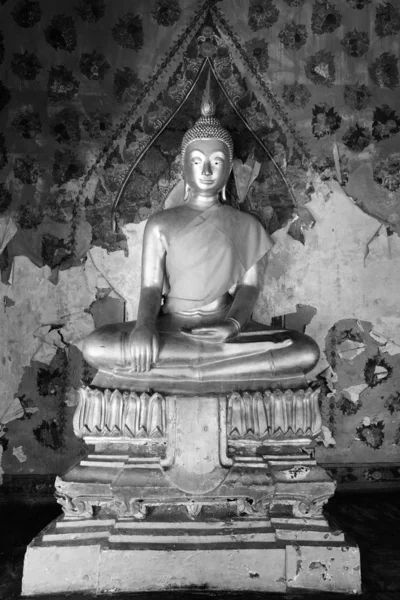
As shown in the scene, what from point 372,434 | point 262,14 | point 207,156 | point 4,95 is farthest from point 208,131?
point 372,434

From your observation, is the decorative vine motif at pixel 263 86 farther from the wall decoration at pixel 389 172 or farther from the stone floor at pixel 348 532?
the stone floor at pixel 348 532

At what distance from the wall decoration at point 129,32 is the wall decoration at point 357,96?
136 cm

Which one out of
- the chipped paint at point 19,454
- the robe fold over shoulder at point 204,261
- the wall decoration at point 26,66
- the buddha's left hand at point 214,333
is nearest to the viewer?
the buddha's left hand at point 214,333

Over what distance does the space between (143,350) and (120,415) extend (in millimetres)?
282

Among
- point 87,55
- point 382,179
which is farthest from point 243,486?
point 87,55

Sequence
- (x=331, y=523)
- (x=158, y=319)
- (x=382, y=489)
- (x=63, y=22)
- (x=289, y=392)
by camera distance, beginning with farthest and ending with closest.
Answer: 1. (x=63, y=22)
2. (x=382, y=489)
3. (x=158, y=319)
4. (x=289, y=392)
5. (x=331, y=523)

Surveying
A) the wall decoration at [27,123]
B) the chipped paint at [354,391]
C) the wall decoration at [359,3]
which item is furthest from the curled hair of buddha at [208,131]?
the chipped paint at [354,391]

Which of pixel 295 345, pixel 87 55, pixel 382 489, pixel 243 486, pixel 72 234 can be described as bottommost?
pixel 382 489

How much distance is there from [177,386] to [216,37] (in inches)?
96.7

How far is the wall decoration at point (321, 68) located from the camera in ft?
12.6

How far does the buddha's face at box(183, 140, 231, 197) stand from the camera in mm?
3184

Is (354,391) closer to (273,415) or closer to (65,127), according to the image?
(273,415)

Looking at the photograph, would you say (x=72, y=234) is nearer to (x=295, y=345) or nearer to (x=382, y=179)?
(x=295, y=345)

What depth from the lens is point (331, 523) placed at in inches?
89.7
